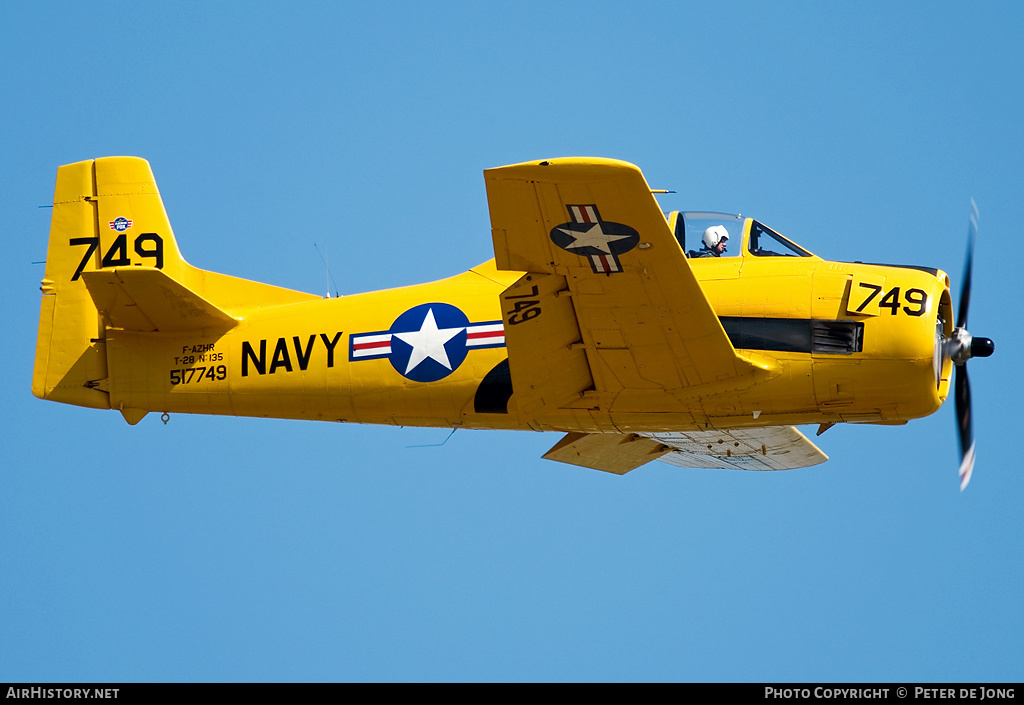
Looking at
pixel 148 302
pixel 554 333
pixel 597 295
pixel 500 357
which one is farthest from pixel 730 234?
pixel 148 302

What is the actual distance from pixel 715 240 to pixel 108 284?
6439mm

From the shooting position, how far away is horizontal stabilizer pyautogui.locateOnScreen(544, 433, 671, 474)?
15008 millimetres

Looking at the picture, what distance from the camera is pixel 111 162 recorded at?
50.6ft

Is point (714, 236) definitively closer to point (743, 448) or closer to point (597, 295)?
point (597, 295)

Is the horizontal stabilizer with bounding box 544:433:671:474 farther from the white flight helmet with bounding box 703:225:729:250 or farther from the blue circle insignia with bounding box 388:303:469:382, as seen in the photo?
the white flight helmet with bounding box 703:225:729:250

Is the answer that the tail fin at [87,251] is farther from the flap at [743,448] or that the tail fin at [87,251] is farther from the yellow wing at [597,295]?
the flap at [743,448]

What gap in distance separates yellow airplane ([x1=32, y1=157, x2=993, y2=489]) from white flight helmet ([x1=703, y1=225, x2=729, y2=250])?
1 centimetres

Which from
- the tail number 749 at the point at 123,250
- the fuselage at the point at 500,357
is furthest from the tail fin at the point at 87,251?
the fuselage at the point at 500,357

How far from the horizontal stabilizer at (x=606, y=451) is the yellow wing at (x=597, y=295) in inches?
95.8

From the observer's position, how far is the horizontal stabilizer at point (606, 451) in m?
15.0
